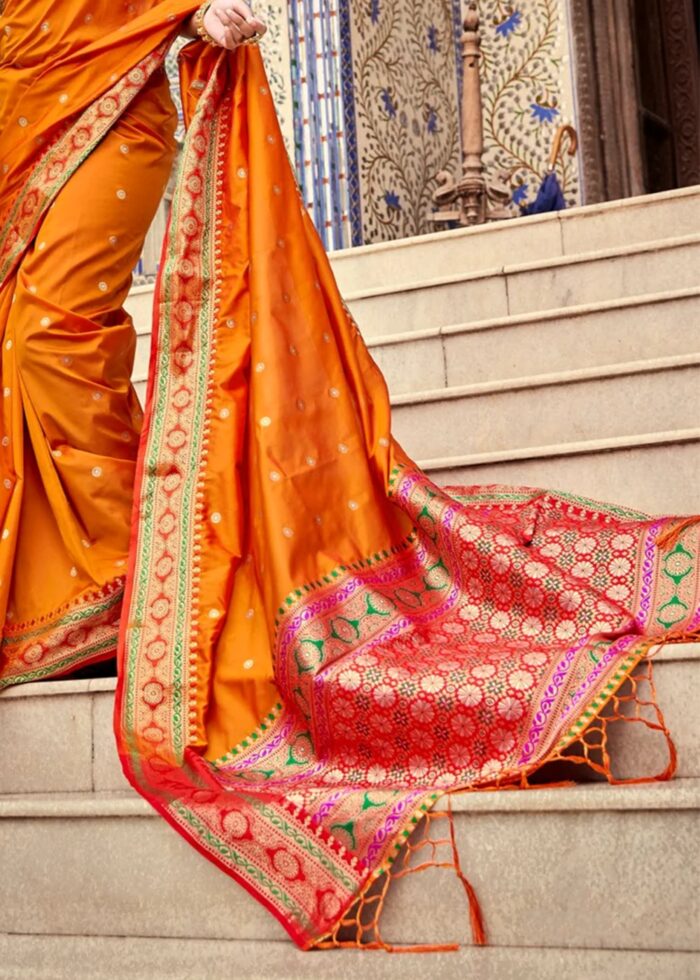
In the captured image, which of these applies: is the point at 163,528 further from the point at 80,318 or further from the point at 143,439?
the point at 80,318

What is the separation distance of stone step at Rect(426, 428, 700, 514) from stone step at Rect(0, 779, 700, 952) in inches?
33.4

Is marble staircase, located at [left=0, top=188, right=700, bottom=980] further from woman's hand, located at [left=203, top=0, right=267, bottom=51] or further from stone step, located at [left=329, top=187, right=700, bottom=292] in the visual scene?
woman's hand, located at [left=203, top=0, right=267, bottom=51]

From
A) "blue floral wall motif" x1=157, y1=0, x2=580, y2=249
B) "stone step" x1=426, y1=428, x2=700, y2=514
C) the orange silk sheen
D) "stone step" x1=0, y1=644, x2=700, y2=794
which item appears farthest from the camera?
"blue floral wall motif" x1=157, y1=0, x2=580, y2=249

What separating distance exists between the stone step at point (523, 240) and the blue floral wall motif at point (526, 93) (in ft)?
4.44

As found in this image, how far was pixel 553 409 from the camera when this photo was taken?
9.32ft

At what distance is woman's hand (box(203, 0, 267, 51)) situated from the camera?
231 cm

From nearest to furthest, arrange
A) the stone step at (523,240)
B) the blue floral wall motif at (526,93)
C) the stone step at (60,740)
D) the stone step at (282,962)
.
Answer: the stone step at (282,962), the stone step at (60,740), the stone step at (523,240), the blue floral wall motif at (526,93)

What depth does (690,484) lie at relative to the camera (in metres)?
2.45

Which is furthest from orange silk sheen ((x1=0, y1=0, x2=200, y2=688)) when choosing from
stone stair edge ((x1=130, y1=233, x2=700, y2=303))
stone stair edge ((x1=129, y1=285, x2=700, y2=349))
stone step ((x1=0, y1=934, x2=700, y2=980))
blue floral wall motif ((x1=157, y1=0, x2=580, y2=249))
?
blue floral wall motif ((x1=157, y1=0, x2=580, y2=249))

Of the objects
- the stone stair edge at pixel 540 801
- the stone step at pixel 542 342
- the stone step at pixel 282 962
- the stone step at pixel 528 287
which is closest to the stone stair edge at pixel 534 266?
→ the stone step at pixel 528 287

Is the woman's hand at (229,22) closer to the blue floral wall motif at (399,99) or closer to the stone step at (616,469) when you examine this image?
the stone step at (616,469)

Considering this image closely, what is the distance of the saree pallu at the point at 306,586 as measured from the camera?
174 cm

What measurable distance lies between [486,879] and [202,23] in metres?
1.50

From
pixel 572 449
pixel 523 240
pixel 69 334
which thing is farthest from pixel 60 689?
pixel 523 240
